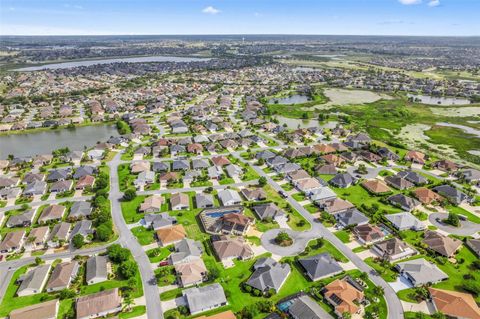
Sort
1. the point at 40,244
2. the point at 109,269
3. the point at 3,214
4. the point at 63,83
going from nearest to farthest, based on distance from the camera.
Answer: the point at 109,269 < the point at 40,244 < the point at 3,214 < the point at 63,83

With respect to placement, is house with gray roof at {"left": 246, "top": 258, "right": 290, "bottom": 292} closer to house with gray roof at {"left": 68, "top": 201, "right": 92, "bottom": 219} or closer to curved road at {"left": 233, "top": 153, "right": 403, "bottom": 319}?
curved road at {"left": 233, "top": 153, "right": 403, "bottom": 319}

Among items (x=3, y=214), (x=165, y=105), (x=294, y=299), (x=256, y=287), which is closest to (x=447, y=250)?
(x=294, y=299)

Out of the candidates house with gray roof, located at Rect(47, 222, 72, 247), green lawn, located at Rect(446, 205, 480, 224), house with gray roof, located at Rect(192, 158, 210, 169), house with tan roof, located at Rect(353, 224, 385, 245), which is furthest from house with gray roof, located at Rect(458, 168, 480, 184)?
house with gray roof, located at Rect(47, 222, 72, 247)

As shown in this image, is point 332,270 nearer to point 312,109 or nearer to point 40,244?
point 40,244

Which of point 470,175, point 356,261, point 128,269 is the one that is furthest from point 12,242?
point 470,175

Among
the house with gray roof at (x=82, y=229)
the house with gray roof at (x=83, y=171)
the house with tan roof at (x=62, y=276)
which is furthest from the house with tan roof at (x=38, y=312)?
the house with gray roof at (x=83, y=171)

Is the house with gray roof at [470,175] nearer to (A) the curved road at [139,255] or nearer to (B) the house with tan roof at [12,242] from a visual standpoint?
(A) the curved road at [139,255]

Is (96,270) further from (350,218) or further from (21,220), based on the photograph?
(350,218)
